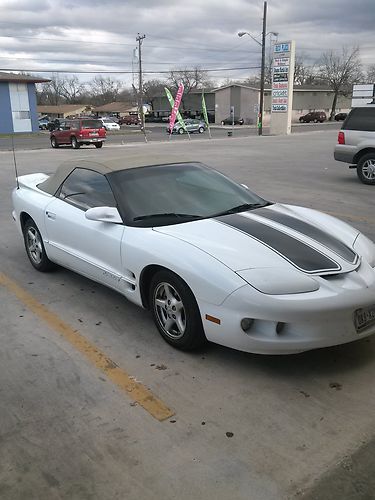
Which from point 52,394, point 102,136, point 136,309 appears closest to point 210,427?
point 52,394

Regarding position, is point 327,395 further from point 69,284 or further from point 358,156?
point 358,156

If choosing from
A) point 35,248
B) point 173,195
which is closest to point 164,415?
point 173,195

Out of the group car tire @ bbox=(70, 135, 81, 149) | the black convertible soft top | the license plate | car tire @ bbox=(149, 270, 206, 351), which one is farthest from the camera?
car tire @ bbox=(70, 135, 81, 149)

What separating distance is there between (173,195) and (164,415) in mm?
1988

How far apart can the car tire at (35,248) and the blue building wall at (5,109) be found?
1995 inches

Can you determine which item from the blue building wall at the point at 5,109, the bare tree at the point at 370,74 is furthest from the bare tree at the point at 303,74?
the blue building wall at the point at 5,109

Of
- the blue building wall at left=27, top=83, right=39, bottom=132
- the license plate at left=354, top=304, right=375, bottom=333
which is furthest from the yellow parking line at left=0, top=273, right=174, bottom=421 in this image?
the blue building wall at left=27, top=83, right=39, bottom=132

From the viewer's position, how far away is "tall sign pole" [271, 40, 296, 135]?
40.2 m

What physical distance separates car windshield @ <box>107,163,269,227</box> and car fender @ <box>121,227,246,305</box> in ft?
0.68

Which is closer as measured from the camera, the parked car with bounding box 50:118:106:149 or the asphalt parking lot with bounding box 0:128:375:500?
the asphalt parking lot with bounding box 0:128:375:500

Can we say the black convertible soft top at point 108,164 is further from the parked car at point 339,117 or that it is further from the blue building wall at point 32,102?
the parked car at point 339,117

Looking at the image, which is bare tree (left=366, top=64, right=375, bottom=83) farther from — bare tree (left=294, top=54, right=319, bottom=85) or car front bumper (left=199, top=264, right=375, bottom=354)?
car front bumper (left=199, top=264, right=375, bottom=354)

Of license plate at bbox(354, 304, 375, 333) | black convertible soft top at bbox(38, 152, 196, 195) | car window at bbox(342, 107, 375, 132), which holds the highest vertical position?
car window at bbox(342, 107, 375, 132)

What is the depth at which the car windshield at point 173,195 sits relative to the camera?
13.0 feet
